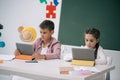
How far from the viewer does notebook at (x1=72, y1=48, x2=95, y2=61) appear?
283cm

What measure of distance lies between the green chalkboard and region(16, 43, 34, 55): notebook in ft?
4.97

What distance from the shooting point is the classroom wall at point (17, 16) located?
17.0 ft

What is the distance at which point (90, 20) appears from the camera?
448 centimetres

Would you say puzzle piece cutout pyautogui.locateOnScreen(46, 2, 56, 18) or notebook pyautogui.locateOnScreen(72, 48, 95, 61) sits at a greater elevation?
puzzle piece cutout pyautogui.locateOnScreen(46, 2, 56, 18)

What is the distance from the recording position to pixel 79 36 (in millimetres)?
4605

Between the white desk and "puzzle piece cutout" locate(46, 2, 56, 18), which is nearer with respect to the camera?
the white desk

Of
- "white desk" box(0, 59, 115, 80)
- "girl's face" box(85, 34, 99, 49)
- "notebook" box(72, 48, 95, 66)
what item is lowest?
"white desk" box(0, 59, 115, 80)

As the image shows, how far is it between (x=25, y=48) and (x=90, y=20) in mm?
1597

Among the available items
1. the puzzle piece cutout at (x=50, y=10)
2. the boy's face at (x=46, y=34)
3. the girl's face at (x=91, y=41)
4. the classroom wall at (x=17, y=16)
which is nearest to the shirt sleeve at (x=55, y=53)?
the boy's face at (x=46, y=34)

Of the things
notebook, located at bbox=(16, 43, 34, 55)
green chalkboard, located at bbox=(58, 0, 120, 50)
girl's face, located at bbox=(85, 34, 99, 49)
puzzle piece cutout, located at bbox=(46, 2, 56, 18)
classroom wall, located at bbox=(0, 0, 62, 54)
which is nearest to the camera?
notebook, located at bbox=(16, 43, 34, 55)

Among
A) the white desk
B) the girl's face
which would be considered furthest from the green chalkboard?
the white desk

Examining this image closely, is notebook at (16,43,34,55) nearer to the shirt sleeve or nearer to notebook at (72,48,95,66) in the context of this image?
the shirt sleeve

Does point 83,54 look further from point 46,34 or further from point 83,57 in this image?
point 46,34

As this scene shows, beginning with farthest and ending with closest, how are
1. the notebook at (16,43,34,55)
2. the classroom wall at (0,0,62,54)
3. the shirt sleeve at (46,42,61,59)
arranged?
the classroom wall at (0,0,62,54), the shirt sleeve at (46,42,61,59), the notebook at (16,43,34,55)
